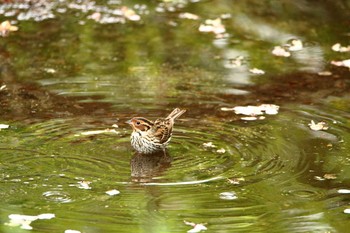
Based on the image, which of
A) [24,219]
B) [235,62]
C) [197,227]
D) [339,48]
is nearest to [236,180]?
[197,227]

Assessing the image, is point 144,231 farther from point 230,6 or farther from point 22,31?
point 230,6

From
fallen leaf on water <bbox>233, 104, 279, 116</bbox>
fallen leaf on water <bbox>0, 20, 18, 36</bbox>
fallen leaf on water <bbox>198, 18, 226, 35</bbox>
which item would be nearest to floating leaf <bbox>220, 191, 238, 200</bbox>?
fallen leaf on water <bbox>233, 104, 279, 116</bbox>

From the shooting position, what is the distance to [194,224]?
25.4 ft

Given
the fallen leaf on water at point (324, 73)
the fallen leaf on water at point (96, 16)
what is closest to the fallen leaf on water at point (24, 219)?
the fallen leaf on water at point (324, 73)

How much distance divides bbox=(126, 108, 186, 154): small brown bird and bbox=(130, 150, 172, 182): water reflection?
0.27 ft

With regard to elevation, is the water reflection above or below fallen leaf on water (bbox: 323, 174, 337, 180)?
above

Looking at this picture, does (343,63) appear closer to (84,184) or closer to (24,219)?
(84,184)

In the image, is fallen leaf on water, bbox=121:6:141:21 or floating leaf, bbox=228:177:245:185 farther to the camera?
fallen leaf on water, bbox=121:6:141:21

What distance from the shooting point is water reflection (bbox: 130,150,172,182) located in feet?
29.3

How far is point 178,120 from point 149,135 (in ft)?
3.81

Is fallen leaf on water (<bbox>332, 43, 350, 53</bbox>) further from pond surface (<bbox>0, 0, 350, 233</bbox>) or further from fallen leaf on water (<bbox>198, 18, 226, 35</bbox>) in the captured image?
fallen leaf on water (<bbox>198, 18, 226, 35</bbox>)

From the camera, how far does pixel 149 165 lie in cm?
943

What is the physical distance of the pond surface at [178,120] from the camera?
8094 millimetres

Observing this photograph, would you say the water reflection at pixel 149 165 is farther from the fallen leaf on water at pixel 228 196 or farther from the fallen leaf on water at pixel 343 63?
the fallen leaf on water at pixel 343 63
